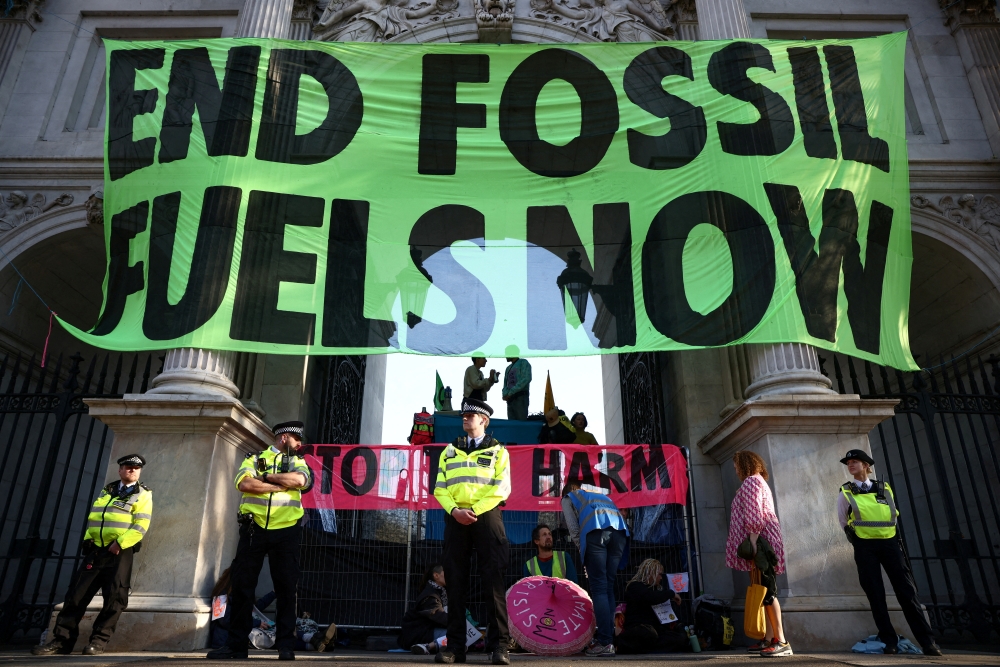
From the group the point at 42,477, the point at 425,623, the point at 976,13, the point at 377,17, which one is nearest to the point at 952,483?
the point at 976,13

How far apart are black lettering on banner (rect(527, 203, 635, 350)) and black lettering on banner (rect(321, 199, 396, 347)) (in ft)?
6.50

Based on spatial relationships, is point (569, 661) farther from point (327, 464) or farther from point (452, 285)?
point (452, 285)

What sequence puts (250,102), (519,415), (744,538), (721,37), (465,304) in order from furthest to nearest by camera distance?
(519,415)
(721,37)
(250,102)
(465,304)
(744,538)

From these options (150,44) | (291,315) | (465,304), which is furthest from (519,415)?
(150,44)

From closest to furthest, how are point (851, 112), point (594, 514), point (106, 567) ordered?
1. point (106, 567)
2. point (594, 514)
3. point (851, 112)

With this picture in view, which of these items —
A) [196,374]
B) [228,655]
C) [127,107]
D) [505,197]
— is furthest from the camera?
[127,107]

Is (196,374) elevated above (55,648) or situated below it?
above

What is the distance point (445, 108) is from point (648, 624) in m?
7.61

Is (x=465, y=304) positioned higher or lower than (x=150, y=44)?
lower

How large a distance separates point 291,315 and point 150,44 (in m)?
5.25

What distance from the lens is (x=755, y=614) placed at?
6.89 metres

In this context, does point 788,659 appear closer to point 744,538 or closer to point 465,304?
point 744,538

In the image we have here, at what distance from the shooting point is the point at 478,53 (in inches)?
438

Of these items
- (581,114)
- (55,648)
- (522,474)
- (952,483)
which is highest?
(581,114)
